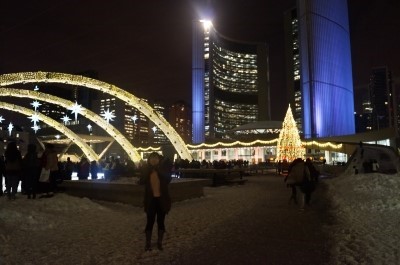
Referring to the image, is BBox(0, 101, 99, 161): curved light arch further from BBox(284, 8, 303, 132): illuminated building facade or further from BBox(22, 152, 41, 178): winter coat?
BBox(284, 8, 303, 132): illuminated building facade

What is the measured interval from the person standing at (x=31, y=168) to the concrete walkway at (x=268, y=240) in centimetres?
654

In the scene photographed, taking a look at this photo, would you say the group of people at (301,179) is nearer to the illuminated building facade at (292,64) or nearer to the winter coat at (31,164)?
the winter coat at (31,164)

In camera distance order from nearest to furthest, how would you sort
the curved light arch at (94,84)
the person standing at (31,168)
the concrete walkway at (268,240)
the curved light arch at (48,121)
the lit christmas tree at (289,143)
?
1. the concrete walkway at (268,240)
2. the person standing at (31,168)
3. the curved light arch at (94,84)
4. the curved light arch at (48,121)
5. the lit christmas tree at (289,143)

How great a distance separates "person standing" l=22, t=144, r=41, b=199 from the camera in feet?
38.0

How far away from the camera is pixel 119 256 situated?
5.68m

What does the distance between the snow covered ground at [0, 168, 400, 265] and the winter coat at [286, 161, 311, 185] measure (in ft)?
3.80

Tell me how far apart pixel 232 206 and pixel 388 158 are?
14.1m

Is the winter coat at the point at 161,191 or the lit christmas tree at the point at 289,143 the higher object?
the lit christmas tree at the point at 289,143

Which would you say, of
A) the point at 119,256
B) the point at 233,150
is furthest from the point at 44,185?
the point at 233,150

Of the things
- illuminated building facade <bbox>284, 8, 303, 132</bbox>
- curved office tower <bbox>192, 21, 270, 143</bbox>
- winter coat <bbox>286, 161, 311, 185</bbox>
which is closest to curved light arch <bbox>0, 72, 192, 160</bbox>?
winter coat <bbox>286, 161, 311, 185</bbox>

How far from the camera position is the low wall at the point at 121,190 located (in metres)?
12.0

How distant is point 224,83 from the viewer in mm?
140750

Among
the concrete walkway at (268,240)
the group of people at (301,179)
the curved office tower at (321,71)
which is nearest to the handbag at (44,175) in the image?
the concrete walkway at (268,240)

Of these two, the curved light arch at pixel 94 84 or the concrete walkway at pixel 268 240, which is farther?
the curved light arch at pixel 94 84
